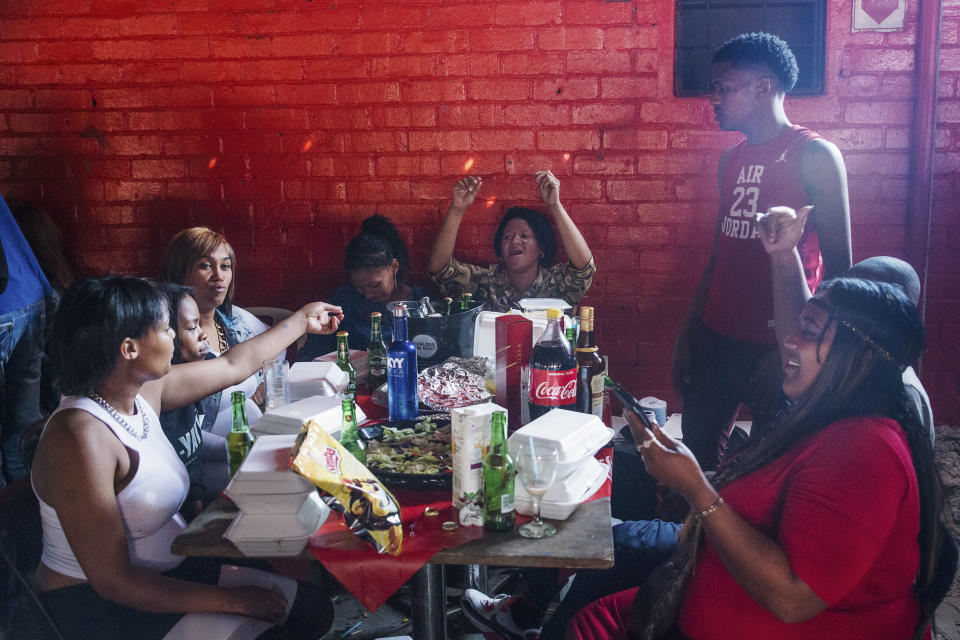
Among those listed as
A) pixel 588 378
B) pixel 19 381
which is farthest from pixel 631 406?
pixel 19 381

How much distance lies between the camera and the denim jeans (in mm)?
2746

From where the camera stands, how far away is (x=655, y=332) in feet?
11.5

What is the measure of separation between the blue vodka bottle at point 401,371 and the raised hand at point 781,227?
40.0 inches

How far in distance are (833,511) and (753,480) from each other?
0.19 metres

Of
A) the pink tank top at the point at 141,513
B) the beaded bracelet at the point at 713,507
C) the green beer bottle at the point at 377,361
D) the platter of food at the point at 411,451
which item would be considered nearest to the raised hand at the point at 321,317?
the green beer bottle at the point at 377,361

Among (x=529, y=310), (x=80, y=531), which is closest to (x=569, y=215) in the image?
(x=529, y=310)

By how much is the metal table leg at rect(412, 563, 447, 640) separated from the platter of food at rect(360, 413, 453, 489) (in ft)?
0.60

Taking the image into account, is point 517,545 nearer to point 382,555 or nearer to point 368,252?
point 382,555

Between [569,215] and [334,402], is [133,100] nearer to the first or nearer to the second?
[569,215]

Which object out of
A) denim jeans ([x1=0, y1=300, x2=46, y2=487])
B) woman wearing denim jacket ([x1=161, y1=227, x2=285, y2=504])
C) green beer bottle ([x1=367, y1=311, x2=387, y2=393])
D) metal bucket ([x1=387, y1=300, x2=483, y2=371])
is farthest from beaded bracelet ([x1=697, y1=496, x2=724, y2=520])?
denim jeans ([x1=0, y1=300, x2=46, y2=487])

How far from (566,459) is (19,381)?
2.36 meters

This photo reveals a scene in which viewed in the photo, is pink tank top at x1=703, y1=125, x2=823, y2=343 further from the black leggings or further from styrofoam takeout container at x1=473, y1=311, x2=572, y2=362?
Answer: the black leggings

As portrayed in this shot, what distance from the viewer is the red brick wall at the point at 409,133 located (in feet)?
10.6

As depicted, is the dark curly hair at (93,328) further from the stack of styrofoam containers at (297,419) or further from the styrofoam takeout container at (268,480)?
the styrofoam takeout container at (268,480)
